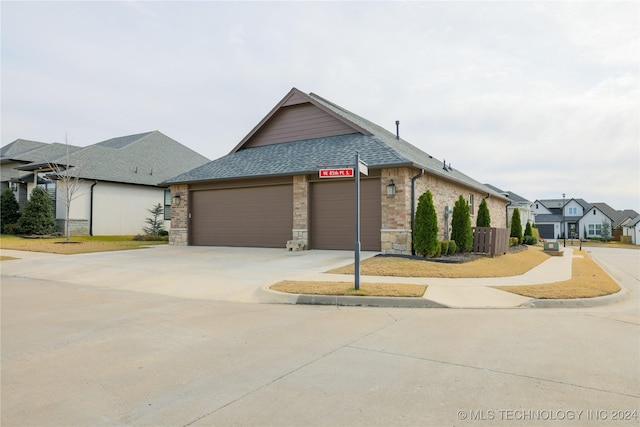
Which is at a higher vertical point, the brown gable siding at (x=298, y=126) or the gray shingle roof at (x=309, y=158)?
the brown gable siding at (x=298, y=126)

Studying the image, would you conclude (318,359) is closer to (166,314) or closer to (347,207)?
(166,314)

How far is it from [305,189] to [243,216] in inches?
151

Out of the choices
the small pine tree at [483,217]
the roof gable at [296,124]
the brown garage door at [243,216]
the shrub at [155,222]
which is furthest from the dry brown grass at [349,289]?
the shrub at [155,222]

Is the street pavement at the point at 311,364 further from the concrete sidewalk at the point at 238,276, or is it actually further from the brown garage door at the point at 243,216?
the brown garage door at the point at 243,216

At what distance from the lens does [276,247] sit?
17906mm

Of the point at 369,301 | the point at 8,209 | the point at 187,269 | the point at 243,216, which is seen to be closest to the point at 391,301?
the point at 369,301

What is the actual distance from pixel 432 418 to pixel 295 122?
18.9 m

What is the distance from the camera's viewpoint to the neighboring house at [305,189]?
15164mm

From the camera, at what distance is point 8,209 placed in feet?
92.2

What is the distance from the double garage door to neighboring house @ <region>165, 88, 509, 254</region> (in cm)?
4

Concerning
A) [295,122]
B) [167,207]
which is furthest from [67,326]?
[167,207]

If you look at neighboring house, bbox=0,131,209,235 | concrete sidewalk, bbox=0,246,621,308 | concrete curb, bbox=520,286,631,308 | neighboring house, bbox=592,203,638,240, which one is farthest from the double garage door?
neighboring house, bbox=592,203,638,240

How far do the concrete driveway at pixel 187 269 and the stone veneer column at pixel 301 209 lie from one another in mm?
912

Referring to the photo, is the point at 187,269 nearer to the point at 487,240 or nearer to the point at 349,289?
the point at 349,289
